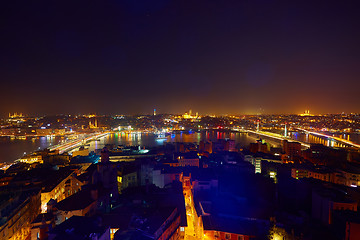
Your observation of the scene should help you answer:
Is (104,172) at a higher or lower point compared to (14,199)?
higher

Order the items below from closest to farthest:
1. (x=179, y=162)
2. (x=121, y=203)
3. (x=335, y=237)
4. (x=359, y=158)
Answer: (x=335, y=237)
(x=121, y=203)
(x=179, y=162)
(x=359, y=158)

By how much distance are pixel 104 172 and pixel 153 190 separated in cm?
116

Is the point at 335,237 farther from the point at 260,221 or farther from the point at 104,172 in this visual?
the point at 104,172

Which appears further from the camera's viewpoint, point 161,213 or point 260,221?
point 260,221

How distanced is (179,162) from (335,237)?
5125 millimetres

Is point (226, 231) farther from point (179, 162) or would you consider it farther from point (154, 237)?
point (179, 162)

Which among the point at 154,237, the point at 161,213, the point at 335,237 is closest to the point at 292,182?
the point at 335,237

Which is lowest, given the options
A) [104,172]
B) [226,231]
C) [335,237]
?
[335,237]

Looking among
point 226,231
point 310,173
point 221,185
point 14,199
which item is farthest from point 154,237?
point 310,173

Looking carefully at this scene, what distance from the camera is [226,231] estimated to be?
3354 mm

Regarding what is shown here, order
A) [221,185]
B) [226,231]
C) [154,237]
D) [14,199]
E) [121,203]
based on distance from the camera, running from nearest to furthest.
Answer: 1. [154,237]
2. [226,231]
3. [14,199]
4. [121,203]
5. [221,185]

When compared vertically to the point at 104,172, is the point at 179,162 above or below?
below

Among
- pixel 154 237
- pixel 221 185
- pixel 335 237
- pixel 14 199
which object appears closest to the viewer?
pixel 154 237

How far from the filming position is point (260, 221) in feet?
12.6
